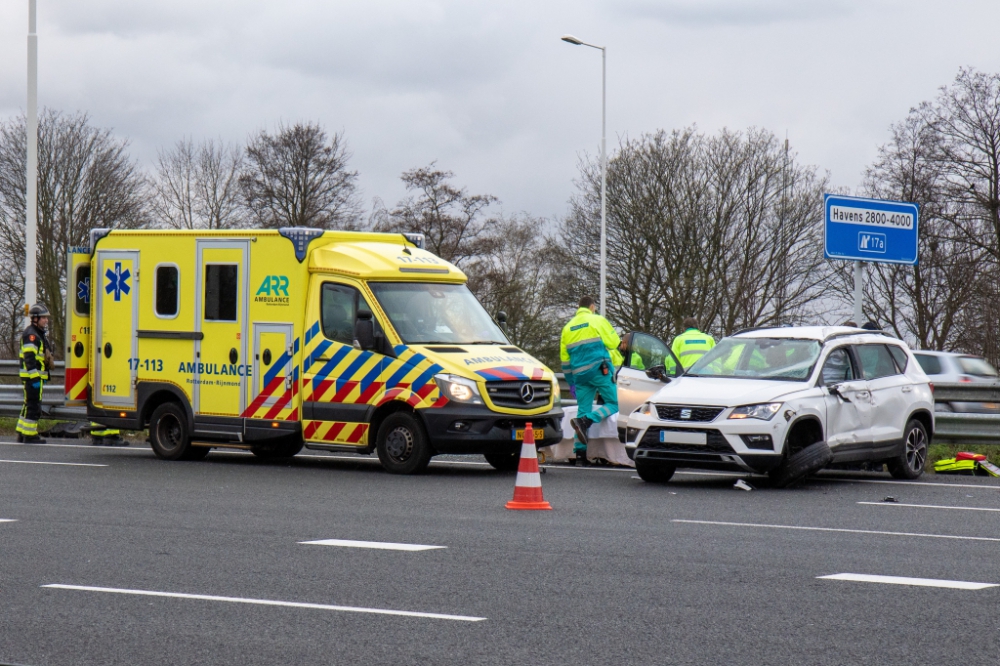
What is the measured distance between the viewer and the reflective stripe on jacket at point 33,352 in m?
19.5

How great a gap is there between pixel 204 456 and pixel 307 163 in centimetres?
3555

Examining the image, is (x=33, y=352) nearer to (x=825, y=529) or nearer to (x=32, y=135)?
(x=32, y=135)

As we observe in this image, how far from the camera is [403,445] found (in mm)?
14961

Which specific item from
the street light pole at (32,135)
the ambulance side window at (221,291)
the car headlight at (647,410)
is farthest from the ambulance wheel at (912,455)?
the street light pole at (32,135)

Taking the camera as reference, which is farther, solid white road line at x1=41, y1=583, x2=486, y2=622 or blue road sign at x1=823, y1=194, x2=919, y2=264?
blue road sign at x1=823, y1=194, x2=919, y2=264

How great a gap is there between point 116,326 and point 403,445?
4.53 metres

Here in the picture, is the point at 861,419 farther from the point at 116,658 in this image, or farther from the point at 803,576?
the point at 116,658

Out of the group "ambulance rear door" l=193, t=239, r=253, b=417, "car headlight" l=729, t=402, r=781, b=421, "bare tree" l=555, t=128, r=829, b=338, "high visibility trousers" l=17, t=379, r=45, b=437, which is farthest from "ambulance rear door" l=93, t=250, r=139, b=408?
"bare tree" l=555, t=128, r=829, b=338

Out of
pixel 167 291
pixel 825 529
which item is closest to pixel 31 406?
pixel 167 291

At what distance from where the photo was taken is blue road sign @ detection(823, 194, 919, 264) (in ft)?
56.2

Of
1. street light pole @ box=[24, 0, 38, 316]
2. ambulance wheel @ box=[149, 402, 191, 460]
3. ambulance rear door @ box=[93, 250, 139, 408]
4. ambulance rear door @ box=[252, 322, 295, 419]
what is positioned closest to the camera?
ambulance rear door @ box=[252, 322, 295, 419]

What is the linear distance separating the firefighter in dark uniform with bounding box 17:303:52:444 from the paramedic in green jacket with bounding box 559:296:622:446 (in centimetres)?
769

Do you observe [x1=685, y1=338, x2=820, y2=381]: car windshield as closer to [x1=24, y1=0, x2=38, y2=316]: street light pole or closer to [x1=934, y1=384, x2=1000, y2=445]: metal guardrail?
[x1=934, y1=384, x2=1000, y2=445]: metal guardrail

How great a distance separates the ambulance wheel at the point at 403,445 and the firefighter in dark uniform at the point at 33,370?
663cm
